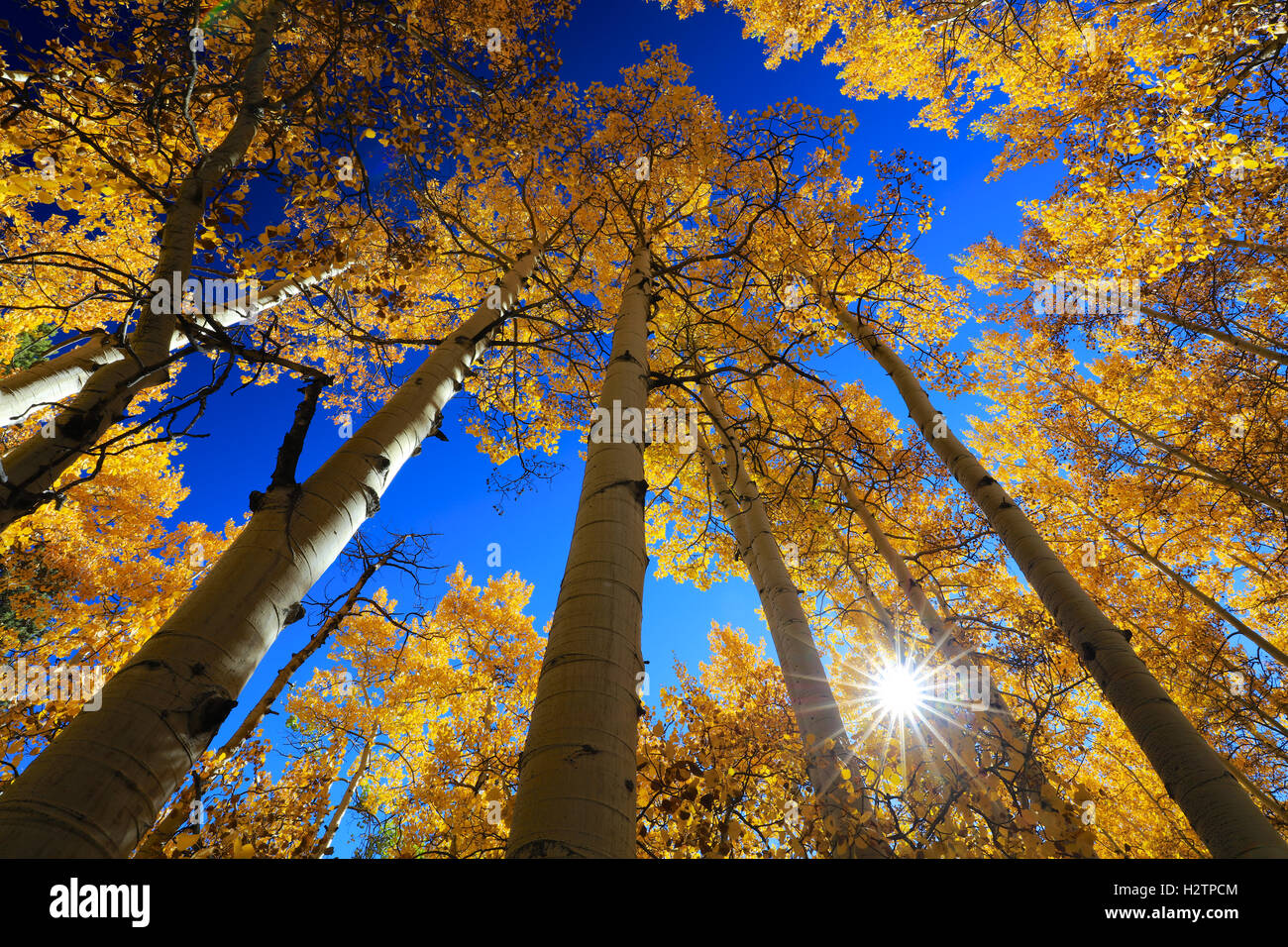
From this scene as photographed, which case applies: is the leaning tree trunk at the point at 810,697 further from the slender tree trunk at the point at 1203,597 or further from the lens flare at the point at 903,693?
the slender tree trunk at the point at 1203,597

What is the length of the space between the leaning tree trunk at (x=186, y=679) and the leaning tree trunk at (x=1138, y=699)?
4.59 meters

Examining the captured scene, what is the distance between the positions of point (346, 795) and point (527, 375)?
910 centimetres

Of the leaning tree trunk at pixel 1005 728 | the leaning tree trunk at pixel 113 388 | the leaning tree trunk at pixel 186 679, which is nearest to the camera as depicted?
the leaning tree trunk at pixel 186 679

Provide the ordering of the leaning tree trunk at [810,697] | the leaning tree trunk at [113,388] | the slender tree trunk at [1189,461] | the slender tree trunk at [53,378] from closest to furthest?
the leaning tree trunk at [113,388] → the leaning tree trunk at [810,697] → the slender tree trunk at [53,378] → the slender tree trunk at [1189,461]

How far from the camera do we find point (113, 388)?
2.61 meters

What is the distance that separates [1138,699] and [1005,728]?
111 inches

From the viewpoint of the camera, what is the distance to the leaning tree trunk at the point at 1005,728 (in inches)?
105

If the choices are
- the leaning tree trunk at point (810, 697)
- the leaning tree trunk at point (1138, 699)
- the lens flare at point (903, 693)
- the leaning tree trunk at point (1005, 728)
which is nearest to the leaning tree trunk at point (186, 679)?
the leaning tree trunk at point (810, 697)

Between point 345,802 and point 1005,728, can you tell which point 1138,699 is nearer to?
point 1005,728

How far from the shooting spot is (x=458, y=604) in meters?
13.0

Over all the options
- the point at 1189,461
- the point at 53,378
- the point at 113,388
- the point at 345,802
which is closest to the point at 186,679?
the point at 113,388
